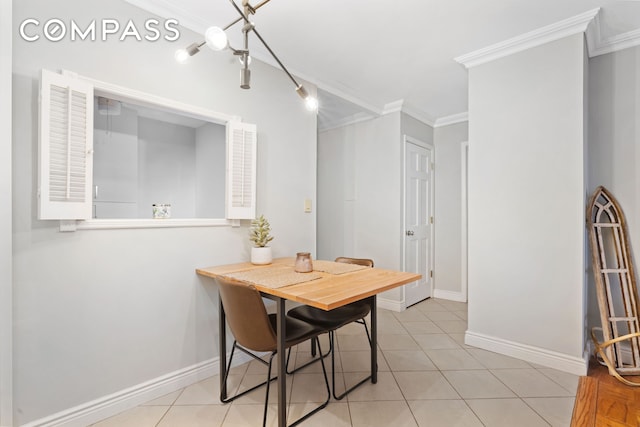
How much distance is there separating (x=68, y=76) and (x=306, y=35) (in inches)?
59.7

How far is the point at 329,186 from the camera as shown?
4371mm

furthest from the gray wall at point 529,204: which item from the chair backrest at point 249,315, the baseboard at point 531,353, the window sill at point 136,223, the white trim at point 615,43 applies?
the window sill at point 136,223

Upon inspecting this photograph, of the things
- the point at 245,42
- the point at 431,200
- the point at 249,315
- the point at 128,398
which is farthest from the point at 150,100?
the point at 431,200

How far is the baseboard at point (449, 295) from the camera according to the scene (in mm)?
4035

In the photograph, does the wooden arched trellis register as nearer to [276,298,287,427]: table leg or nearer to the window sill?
[276,298,287,427]: table leg

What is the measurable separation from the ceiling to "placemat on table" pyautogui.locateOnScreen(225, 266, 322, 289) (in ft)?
5.52

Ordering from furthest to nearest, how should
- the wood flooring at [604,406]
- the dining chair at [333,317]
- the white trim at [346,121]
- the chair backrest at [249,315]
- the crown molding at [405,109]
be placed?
the white trim at [346,121] → the crown molding at [405,109] → the dining chair at [333,317] → the chair backrest at [249,315] → the wood flooring at [604,406]

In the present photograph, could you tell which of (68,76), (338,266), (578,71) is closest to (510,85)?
(578,71)

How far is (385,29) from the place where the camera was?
2219 millimetres

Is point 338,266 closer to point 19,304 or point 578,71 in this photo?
point 19,304

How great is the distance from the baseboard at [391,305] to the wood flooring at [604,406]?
9.48 ft

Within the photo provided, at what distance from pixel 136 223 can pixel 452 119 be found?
3.89 metres

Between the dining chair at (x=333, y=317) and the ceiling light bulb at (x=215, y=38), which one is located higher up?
the ceiling light bulb at (x=215, y=38)

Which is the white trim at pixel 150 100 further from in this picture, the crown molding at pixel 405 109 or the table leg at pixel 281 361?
the crown molding at pixel 405 109
